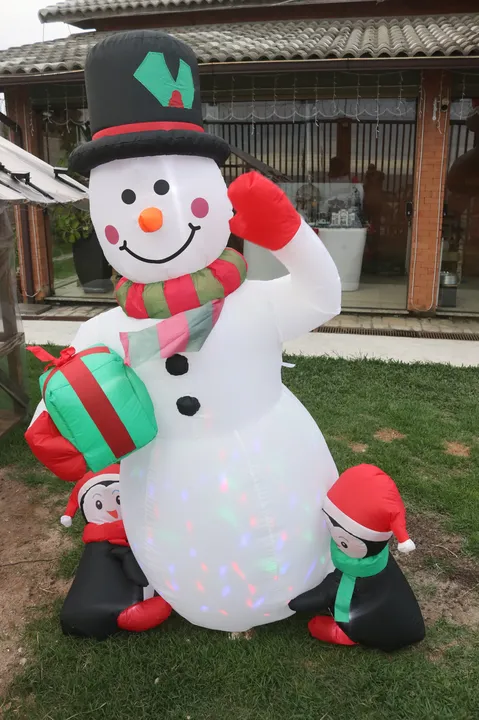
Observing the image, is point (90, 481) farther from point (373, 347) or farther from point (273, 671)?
point (373, 347)

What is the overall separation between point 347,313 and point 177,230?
22.9 feet

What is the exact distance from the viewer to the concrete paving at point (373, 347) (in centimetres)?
698

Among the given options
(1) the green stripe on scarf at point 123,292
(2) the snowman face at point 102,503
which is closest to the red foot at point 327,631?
(2) the snowman face at point 102,503

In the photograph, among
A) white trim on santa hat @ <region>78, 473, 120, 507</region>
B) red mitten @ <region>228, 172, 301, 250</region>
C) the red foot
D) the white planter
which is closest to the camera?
red mitten @ <region>228, 172, 301, 250</region>

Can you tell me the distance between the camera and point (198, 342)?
2.39 meters

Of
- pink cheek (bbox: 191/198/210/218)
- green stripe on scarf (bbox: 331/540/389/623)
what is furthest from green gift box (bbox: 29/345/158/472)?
green stripe on scarf (bbox: 331/540/389/623)

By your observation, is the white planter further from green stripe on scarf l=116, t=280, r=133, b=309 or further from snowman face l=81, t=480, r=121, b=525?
green stripe on scarf l=116, t=280, r=133, b=309

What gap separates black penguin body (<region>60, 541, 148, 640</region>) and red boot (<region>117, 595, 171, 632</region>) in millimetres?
25

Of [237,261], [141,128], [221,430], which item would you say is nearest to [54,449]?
[221,430]

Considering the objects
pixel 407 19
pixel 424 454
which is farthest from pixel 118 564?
pixel 407 19

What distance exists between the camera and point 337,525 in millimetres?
2529

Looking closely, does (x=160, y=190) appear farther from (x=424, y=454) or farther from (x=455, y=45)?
(x=455, y=45)

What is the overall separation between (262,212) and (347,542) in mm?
1326

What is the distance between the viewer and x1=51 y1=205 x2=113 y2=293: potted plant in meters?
9.78
